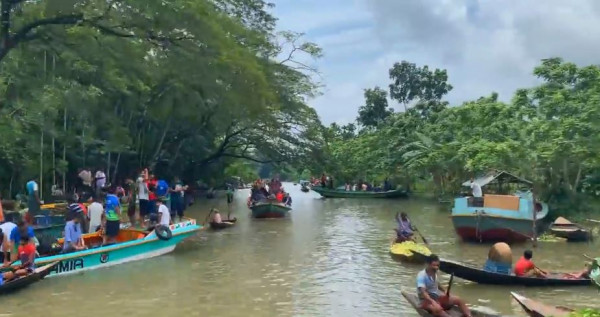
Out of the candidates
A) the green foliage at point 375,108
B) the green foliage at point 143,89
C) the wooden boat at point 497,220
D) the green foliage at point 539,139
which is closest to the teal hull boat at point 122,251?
the green foliage at point 143,89

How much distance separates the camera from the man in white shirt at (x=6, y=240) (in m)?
13.2

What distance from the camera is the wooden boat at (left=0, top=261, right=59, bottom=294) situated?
1242cm

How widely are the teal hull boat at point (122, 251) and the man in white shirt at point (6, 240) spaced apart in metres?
0.53

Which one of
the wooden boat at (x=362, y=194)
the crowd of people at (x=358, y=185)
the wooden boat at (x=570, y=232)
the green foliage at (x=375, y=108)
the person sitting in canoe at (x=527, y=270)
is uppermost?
the green foliage at (x=375, y=108)

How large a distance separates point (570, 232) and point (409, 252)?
24.0 feet

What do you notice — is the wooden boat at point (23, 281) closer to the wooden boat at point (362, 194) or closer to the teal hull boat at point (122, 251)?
the teal hull boat at point (122, 251)

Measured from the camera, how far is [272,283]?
14.2 metres

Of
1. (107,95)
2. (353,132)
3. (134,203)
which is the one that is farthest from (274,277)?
(353,132)

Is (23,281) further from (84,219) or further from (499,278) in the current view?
(499,278)

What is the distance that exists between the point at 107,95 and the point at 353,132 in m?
49.1

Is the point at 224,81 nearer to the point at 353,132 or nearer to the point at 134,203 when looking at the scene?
the point at 134,203

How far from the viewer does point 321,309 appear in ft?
39.1

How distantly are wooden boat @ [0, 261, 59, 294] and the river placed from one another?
0.17 metres

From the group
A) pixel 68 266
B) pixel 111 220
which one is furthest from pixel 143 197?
pixel 68 266
